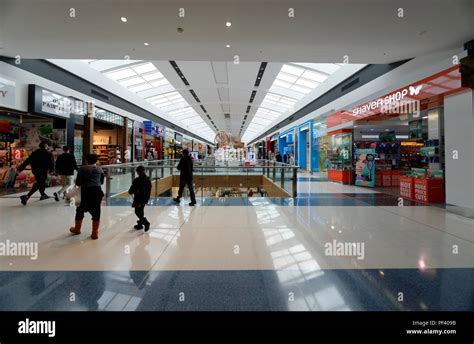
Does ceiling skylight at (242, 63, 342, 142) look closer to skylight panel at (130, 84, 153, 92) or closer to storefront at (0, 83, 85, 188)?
skylight panel at (130, 84, 153, 92)

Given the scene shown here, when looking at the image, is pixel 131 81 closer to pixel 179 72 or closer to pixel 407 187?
pixel 179 72

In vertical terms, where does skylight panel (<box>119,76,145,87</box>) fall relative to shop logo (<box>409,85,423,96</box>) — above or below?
above

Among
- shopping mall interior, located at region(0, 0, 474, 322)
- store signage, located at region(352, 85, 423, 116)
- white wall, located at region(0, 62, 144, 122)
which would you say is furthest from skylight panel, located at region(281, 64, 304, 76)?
white wall, located at region(0, 62, 144, 122)

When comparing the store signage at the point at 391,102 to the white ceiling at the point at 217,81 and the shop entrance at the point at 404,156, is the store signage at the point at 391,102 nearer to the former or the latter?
the shop entrance at the point at 404,156

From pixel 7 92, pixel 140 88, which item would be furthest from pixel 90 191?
pixel 140 88

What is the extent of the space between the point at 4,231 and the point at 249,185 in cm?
920

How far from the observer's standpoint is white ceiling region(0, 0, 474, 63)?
498 centimetres

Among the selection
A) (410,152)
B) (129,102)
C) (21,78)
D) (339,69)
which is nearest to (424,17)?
(339,69)

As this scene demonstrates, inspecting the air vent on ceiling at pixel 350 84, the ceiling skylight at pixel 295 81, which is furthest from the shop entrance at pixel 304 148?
the air vent on ceiling at pixel 350 84

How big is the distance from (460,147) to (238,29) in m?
5.97

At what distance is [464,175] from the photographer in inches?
251

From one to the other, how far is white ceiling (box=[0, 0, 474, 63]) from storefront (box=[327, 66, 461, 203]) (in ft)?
3.60

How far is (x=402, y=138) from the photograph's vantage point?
14312 mm
